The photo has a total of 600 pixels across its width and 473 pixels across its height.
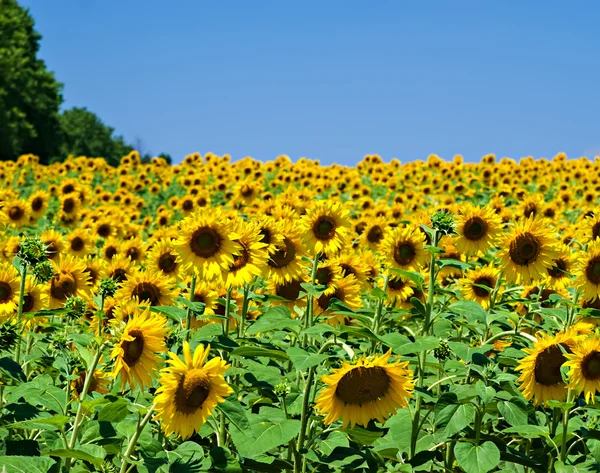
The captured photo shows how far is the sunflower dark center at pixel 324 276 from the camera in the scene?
18.9ft

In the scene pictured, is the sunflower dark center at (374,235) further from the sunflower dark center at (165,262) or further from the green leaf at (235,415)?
the green leaf at (235,415)

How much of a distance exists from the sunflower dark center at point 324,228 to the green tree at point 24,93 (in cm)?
5401

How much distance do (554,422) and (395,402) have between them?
1.17 meters

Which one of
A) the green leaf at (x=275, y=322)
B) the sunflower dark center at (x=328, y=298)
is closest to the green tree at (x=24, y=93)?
the sunflower dark center at (x=328, y=298)

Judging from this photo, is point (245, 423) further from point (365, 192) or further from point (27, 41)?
point (27, 41)

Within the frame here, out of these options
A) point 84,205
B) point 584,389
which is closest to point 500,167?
point 84,205

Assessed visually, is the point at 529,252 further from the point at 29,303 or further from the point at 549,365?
the point at 29,303

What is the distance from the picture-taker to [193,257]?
14.8ft

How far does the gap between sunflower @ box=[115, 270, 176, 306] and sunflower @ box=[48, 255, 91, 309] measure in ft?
3.07

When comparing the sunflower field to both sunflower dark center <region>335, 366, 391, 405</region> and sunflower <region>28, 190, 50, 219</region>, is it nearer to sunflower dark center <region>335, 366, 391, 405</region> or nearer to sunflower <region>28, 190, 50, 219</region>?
sunflower dark center <region>335, 366, 391, 405</region>

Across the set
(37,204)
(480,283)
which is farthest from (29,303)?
(37,204)

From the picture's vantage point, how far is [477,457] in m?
3.88

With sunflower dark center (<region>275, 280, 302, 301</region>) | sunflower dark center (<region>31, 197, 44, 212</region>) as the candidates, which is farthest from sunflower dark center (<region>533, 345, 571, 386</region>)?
sunflower dark center (<region>31, 197, 44, 212</region>)

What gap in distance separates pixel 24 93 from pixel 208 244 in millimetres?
59837
